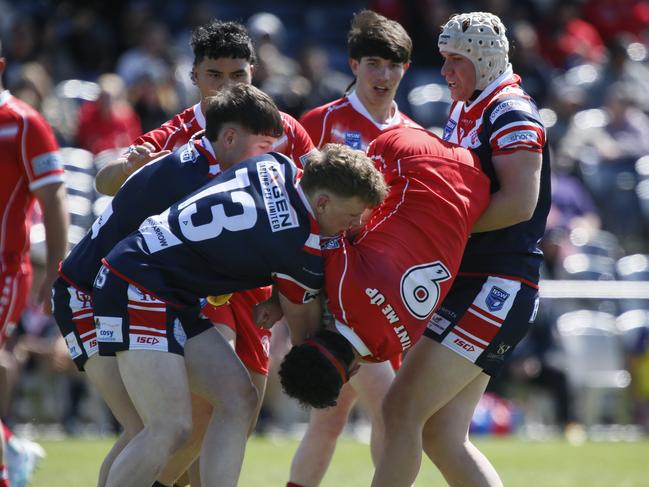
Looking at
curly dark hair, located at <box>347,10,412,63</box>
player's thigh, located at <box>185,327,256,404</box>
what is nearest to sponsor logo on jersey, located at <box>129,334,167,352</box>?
player's thigh, located at <box>185,327,256,404</box>

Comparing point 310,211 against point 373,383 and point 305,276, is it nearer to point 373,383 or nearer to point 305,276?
point 305,276

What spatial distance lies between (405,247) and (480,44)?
104cm

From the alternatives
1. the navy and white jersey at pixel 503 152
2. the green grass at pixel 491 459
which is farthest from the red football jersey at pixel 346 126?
the green grass at pixel 491 459

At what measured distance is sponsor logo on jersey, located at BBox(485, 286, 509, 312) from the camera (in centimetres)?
504

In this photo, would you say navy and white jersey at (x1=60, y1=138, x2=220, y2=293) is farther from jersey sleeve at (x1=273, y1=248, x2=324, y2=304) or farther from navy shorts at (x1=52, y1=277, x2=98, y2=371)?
jersey sleeve at (x1=273, y1=248, x2=324, y2=304)

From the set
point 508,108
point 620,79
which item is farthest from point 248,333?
point 620,79

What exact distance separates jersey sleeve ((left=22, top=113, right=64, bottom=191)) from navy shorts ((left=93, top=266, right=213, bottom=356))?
6.34 feet

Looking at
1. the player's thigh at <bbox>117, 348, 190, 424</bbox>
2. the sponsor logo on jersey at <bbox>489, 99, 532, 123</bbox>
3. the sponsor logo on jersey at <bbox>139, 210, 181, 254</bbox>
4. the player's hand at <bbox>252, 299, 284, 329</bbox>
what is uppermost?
the sponsor logo on jersey at <bbox>489, 99, 532, 123</bbox>

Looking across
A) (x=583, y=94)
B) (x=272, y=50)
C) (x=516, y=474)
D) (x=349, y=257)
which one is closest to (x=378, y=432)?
(x=349, y=257)

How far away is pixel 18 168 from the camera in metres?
6.50

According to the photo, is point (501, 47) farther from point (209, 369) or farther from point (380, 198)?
point (209, 369)

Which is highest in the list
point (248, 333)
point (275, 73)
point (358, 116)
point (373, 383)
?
point (358, 116)

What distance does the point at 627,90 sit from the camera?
48.6 feet

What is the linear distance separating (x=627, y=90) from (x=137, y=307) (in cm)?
1138
